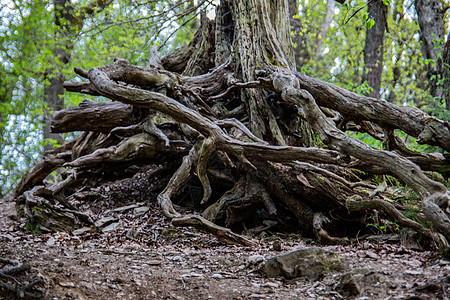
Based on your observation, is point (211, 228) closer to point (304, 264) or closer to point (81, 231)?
point (304, 264)

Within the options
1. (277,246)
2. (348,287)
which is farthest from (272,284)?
(277,246)

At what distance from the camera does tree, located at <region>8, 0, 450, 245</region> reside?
4496 millimetres

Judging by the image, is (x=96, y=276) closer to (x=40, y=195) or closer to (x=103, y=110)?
(x=40, y=195)

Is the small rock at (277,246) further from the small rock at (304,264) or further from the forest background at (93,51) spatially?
the forest background at (93,51)

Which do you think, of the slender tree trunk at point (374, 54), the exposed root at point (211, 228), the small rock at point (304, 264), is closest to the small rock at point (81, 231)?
the exposed root at point (211, 228)

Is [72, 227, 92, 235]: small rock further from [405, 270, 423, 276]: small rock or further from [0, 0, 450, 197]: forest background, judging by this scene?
[0, 0, 450, 197]: forest background

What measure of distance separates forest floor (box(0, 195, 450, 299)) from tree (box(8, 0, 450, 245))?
39 centimetres

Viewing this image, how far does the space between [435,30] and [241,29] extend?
4.11 metres

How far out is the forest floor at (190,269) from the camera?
2.69m

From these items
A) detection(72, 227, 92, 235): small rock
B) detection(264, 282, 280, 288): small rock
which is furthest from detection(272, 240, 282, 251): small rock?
detection(72, 227, 92, 235): small rock

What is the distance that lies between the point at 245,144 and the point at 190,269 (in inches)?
75.1

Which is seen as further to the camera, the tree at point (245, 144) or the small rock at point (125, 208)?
the small rock at point (125, 208)

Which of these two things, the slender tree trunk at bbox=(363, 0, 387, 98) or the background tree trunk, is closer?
the slender tree trunk at bbox=(363, 0, 387, 98)

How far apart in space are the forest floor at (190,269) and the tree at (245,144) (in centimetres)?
39
